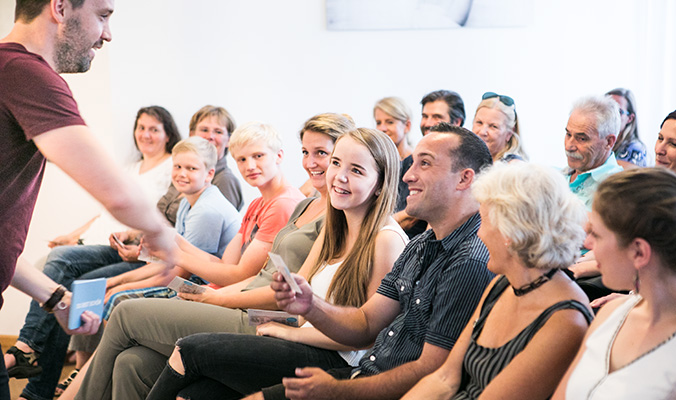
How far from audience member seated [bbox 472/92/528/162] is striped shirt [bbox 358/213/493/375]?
170 cm

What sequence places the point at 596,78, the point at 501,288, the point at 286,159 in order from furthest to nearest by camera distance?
1. the point at 286,159
2. the point at 596,78
3. the point at 501,288

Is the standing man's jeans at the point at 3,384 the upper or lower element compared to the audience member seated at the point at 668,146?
lower

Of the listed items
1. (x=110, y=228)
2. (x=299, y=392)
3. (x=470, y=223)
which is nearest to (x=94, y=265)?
(x=110, y=228)

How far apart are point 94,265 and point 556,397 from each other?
3.22 metres

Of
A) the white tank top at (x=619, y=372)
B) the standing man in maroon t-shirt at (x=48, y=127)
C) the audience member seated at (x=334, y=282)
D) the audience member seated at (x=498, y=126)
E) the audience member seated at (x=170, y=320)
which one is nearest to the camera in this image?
the white tank top at (x=619, y=372)

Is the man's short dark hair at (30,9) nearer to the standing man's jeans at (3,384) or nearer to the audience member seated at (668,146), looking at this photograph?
the standing man's jeans at (3,384)

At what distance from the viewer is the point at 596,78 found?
425cm

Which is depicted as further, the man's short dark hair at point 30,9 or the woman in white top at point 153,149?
the woman in white top at point 153,149

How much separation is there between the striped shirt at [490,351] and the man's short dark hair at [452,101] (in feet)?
7.86

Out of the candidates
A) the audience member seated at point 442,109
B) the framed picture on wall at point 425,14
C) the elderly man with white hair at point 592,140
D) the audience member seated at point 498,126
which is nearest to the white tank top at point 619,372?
the elderly man with white hair at point 592,140

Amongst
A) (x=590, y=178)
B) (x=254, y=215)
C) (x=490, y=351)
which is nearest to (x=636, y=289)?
(x=490, y=351)

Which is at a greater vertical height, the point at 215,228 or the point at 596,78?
the point at 596,78

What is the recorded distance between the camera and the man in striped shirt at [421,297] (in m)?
1.77

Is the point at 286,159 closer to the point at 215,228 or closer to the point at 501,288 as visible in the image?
the point at 215,228
